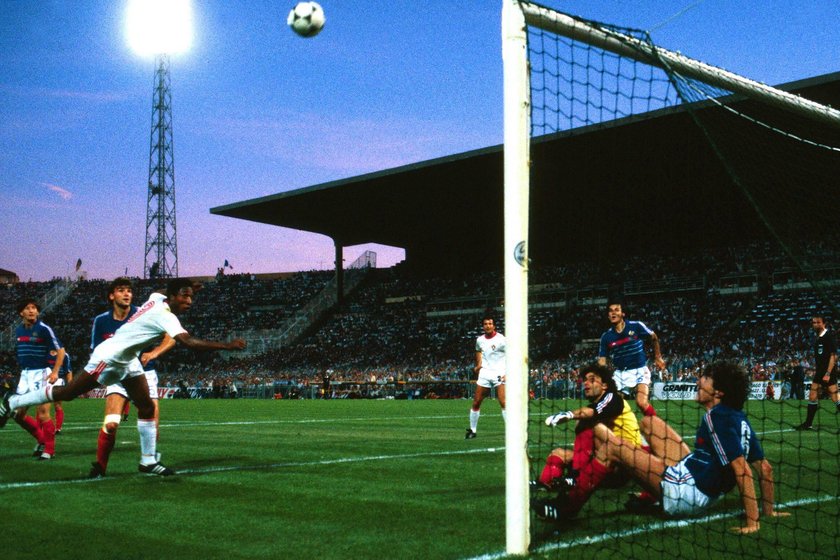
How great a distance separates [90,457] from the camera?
31.8ft

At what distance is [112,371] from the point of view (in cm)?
728

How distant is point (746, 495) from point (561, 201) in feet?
75.3

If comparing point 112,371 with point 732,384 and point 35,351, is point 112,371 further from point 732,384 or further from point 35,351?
point 732,384

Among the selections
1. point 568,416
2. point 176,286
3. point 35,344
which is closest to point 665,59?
point 568,416

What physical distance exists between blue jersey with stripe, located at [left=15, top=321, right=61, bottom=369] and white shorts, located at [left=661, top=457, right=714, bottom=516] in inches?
344

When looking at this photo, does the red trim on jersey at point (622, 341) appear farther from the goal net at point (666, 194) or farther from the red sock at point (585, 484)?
the red sock at point (585, 484)

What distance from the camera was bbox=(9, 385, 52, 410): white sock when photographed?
7.70 metres

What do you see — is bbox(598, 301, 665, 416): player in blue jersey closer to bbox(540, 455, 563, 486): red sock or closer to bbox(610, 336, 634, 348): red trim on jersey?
bbox(610, 336, 634, 348): red trim on jersey

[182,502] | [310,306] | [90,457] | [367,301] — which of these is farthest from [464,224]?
[182,502]

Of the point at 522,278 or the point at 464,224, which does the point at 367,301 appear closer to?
the point at 464,224

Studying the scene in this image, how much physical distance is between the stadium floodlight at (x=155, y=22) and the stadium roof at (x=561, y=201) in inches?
384

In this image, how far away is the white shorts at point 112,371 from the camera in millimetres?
7168

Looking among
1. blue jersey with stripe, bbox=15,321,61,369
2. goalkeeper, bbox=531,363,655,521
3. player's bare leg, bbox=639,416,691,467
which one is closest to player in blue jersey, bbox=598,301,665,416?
goalkeeper, bbox=531,363,655,521

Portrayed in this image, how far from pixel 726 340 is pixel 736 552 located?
29.2 m
